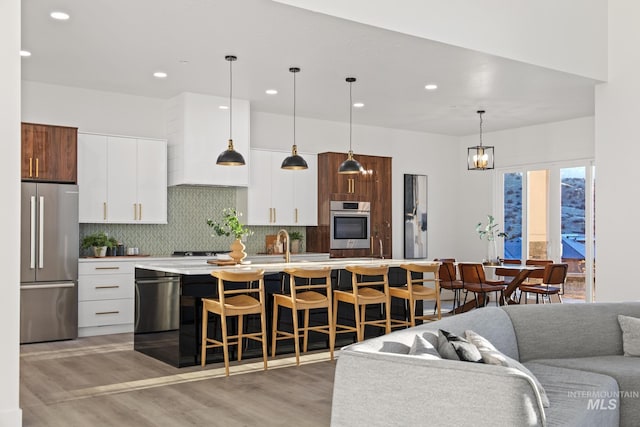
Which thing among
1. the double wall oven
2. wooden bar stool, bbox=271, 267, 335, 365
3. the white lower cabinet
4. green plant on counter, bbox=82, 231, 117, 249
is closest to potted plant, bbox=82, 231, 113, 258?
green plant on counter, bbox=82, 231, 117, 249

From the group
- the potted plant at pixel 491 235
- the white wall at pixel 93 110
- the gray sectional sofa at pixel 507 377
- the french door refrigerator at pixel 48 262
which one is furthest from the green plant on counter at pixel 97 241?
the potted plant at pixel 491 235

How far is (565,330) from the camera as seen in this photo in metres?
4.09

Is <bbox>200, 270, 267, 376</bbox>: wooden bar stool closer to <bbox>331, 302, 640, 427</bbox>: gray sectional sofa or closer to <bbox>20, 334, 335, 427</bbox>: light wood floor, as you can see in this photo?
<bbox>20, 334, 335, 427</bbox>: light wood floor

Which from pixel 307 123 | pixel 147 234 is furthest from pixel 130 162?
pixel 307 123

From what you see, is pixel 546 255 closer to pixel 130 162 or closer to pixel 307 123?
pixel 307 123

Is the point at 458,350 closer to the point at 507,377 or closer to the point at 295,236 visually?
the point at 507,377

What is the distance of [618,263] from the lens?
7.08 m

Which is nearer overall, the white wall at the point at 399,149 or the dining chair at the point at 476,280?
the dining chair at the point at 476,280

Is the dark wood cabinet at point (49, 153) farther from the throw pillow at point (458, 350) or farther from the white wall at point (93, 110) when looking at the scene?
the throw pillow at point (458, 350)

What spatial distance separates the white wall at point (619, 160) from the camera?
6941mm

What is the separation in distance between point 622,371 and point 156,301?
408 cm

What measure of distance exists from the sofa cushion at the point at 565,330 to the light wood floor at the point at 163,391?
1380 mm

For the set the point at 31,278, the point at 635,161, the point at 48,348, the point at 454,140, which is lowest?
the point at 48,348

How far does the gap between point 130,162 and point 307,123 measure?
9.91ft
